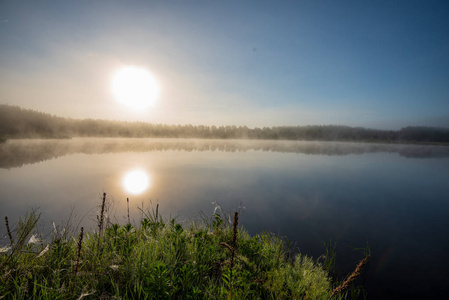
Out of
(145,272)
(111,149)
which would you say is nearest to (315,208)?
(145,272)

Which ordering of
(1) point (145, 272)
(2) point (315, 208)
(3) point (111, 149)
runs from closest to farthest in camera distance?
1. (1) point (145, 272)
2. (2) point (315, 208)
3. (3) point (111, 149)

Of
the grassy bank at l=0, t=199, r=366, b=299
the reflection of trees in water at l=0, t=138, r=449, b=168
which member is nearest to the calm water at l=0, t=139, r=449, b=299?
the grassy bank at l=0, t=199, r=366, b=299

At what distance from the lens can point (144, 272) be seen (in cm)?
361

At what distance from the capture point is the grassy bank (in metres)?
3.12

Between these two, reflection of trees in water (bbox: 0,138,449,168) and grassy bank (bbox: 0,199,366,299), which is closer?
grassy bank (bbox: 0,199,366,299)

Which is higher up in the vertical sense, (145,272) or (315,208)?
(145,272)

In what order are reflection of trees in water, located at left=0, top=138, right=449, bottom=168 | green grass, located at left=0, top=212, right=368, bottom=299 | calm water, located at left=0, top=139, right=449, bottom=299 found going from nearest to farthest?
green grass, located at left=0, top=212, right=368, bottom=299
calm water, located at left=0, top=139, right=449, bottom=299
reflection of trees in water, located at left=0, top=138, right=449, bottom=168

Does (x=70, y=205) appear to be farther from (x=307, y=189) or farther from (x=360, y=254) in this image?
(x=307, y=189)

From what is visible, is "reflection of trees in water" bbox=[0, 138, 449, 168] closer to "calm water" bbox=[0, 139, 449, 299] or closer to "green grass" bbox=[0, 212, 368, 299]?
"calm water" bbox=[0, 139, 449, 299]

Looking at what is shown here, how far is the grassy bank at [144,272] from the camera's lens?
3125 mm

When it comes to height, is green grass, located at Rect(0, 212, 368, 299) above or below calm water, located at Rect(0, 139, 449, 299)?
above

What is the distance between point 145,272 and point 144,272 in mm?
21

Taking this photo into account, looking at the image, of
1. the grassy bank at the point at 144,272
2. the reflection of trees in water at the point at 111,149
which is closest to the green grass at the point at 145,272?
the grassy bank at the point at 144,272

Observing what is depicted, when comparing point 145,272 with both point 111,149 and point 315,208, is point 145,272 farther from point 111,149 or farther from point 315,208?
point 111,149
